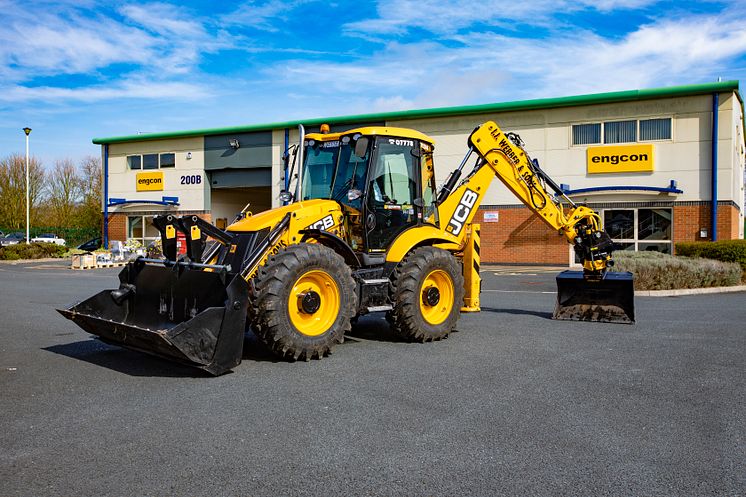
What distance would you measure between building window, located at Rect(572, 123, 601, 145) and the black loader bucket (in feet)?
49.4

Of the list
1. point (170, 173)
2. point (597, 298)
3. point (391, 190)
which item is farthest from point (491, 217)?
point (391, 190)

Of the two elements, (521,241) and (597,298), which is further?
(521,241)

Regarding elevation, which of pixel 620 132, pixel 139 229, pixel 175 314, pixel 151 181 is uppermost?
pixel 620 132

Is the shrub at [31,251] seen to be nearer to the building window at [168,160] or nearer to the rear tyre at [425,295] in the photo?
the building window at [168,160]

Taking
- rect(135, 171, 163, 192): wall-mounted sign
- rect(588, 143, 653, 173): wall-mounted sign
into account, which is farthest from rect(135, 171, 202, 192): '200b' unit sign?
rect(588, 143, 653, 173): wall-mounted sign

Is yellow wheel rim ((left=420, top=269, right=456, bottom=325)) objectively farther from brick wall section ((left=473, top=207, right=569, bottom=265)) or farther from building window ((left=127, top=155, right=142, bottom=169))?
building window ((left=127, top=155, right=142, bottom=169))

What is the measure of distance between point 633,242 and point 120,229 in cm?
2571

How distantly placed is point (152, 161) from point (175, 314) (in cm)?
2887

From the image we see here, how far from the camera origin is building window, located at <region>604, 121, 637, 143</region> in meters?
23.8

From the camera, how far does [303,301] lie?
7133mm

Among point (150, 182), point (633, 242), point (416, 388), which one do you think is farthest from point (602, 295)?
point (150, 182)

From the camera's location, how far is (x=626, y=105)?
2386 centimetres

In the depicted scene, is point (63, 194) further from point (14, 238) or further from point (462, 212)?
point (462, 212)

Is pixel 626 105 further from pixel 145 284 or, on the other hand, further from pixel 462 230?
pixel 145 284
